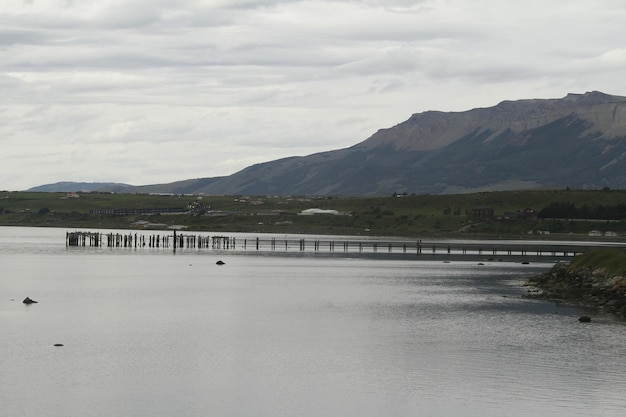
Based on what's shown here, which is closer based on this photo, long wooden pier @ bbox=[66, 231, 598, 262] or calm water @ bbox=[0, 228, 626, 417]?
calm water @ bbox=[0, 228, 626, 417]

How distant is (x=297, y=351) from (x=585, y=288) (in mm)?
42457

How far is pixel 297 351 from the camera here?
57844mm

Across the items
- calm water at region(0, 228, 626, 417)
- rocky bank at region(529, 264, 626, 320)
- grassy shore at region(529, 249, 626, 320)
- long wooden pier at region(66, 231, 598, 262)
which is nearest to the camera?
calm water at region(0, 228, 626, 417)

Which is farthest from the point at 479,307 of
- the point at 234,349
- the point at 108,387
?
the point at 108,387

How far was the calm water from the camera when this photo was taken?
44.2m

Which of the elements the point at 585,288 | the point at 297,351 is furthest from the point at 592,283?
the point at 297,351

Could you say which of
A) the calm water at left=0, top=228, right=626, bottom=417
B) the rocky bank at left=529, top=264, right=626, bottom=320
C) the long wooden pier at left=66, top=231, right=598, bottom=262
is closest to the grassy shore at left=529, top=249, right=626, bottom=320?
the rocky bank at left=529, top=264, right=626, bottom=320

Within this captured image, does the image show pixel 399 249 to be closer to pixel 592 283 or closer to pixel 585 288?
pixel 585 288

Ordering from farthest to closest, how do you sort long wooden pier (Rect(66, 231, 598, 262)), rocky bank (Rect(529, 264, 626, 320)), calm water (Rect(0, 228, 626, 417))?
long wooden pier (Rect(66, 231, 598, 262)) → rocky bank (Rect(529, 264, 626, 320)) → calm water (Rect(0, 228, 626, 417))

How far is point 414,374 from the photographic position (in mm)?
50969

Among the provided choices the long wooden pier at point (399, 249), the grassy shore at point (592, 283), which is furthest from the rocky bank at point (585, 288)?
the long wooden pier at point (399, 249)

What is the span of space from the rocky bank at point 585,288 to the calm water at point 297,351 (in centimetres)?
309

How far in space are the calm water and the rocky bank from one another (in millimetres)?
3088

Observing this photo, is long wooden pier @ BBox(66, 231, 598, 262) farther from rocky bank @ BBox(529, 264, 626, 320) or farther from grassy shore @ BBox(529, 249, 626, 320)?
grassy shore @ BBox(529, 249, 626, 320)
